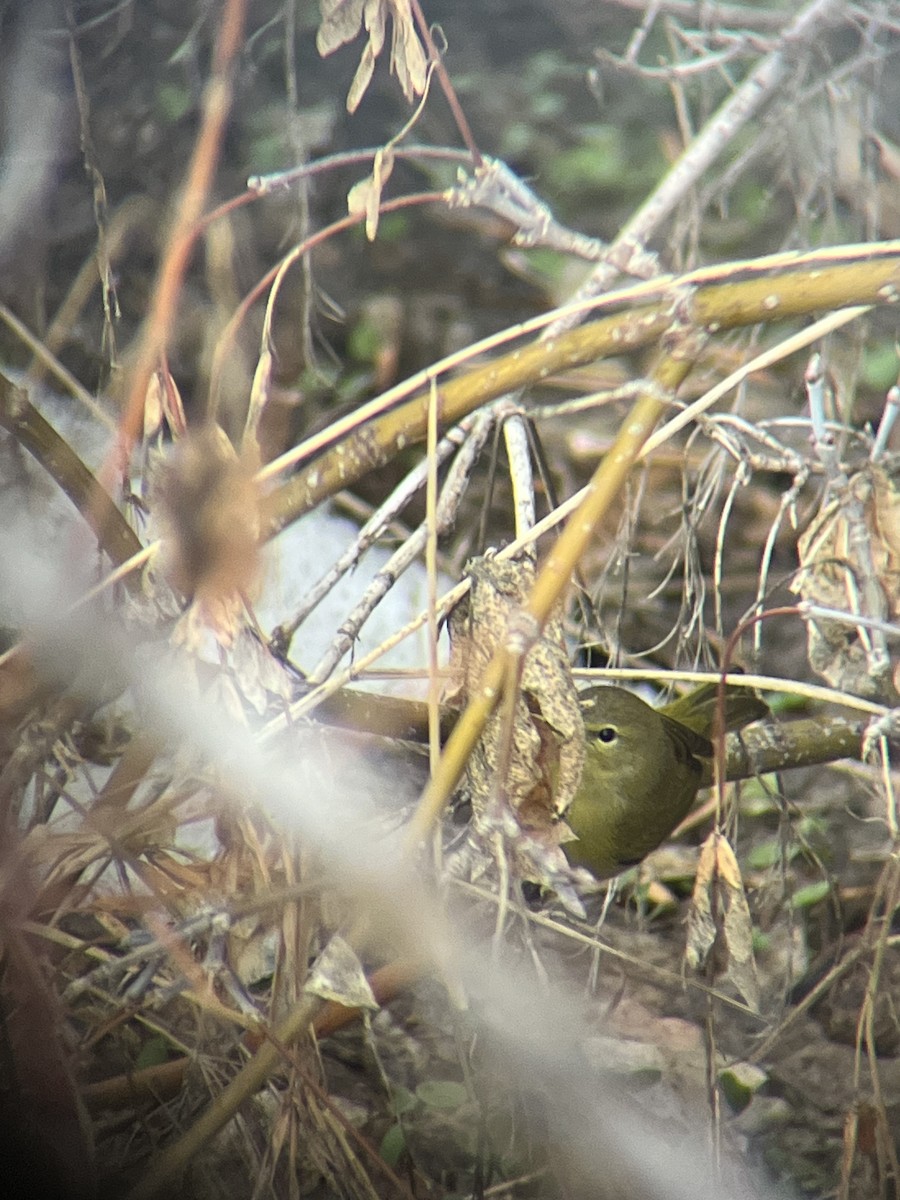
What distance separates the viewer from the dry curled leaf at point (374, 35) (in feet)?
3.14

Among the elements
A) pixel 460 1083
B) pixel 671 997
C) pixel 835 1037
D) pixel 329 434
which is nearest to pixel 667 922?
pixel 671 997

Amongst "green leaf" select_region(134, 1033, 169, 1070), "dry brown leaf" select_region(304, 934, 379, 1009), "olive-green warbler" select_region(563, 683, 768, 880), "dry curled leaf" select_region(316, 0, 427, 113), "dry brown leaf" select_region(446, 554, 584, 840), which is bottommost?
"olive-green warbler" select_region(563, 683, 768, 880)

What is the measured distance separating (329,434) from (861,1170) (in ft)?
3.83

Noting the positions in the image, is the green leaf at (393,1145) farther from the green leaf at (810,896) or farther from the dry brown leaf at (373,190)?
the dry brown leaf at (373,190)

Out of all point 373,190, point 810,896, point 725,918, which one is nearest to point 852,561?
point 725,918

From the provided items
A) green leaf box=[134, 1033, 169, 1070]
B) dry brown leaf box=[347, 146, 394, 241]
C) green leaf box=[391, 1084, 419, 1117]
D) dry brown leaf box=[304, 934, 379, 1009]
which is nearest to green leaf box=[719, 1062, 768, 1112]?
green leaf box=[391, 1084, 419, 1117]

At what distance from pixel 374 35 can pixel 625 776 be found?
97 cm

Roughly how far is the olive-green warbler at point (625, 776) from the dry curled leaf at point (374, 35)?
826mm

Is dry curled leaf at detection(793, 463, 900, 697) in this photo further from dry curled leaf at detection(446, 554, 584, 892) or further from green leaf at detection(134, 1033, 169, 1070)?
green leaf at detection(134, 1033, 169, 1070)

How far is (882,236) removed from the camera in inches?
74.2

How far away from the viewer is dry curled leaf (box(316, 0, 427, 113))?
0.96 meters

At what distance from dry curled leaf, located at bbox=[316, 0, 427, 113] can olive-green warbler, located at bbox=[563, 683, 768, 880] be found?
826mm

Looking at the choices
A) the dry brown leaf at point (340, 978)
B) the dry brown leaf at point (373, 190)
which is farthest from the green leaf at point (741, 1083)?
the dry brown leaf at point (373, 190)

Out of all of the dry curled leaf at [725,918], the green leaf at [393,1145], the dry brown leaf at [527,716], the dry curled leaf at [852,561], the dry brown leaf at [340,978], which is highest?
the dry brown leaf at [527,716]
